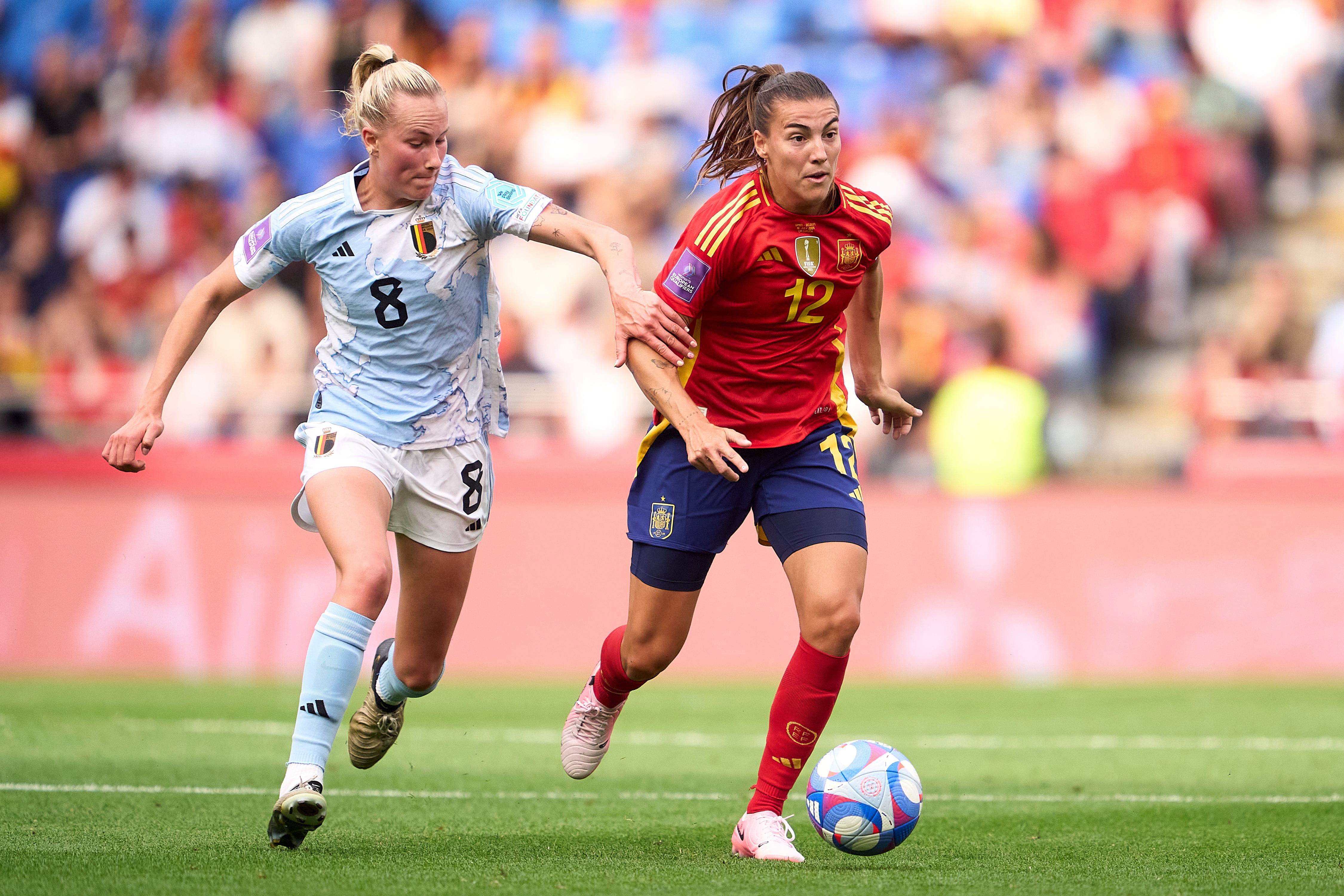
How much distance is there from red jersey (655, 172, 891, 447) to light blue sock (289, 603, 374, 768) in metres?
1.38

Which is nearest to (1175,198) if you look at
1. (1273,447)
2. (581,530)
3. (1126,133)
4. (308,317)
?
(1126,133)

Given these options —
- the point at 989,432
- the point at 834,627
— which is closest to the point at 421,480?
the point at 834,627

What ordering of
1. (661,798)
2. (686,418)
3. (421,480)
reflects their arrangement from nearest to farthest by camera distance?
1. (686,418)
2. (421,480)
3. (661,798)

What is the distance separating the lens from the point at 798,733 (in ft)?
17.8

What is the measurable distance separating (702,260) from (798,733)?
154 centimetres

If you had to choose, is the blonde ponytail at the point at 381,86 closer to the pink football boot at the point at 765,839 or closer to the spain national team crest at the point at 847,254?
the spain national team crest at the point at 847,254

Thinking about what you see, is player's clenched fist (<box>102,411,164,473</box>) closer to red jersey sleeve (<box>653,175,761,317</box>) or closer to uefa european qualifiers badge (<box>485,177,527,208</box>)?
uefa european qualifiers badge (<box>485,177,527,208</box>)

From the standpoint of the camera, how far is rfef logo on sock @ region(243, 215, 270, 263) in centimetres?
554

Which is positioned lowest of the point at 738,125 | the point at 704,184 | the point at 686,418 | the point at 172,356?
the point at 686,418

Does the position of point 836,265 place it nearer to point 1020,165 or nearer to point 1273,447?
point 1273,447

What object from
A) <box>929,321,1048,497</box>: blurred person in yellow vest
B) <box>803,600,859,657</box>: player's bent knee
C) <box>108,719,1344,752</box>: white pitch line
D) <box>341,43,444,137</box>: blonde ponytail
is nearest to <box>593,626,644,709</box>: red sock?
<box>803,600,859,657</box>: player's bent knee

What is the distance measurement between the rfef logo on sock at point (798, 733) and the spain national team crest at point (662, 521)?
762mm

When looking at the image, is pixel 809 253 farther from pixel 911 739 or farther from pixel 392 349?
pixel 911 739

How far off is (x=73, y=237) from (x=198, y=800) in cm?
1013
